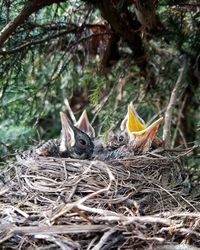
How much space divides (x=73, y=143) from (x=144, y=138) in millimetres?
342

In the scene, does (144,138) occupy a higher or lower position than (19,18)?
lower

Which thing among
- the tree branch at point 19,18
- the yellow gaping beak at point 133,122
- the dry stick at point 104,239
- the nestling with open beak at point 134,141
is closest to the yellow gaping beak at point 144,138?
the nestling with open beak at point 134,141

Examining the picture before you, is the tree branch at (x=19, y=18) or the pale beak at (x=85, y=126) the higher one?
the tree branch at (x=19, y=18)

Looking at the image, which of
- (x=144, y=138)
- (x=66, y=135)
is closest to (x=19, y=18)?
(x=66, y=135)

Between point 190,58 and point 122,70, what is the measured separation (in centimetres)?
39

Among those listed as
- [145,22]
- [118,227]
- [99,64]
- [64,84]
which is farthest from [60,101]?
[118,227]

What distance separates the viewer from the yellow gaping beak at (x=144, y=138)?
2828mm

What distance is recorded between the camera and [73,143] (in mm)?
2900

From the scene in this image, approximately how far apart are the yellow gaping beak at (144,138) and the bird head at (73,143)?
9.0 inches

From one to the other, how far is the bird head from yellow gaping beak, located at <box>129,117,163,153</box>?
0.23m

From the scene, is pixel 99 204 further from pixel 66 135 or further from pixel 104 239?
pixel 66 135

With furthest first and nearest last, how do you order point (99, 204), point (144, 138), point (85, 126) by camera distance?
point (85, 126) → point (144, 138) → point (99, 204)

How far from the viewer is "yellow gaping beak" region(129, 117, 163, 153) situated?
2828 mm

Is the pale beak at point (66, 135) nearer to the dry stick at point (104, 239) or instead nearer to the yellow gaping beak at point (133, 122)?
the yellow gaping beak at point (133, 122)
